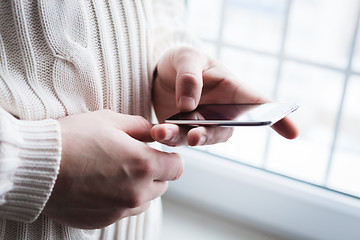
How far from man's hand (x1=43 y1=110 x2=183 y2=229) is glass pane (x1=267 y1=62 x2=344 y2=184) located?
570 millimetres

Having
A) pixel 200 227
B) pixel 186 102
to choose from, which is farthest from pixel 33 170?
pixel 200 227

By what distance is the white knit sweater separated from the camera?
1.39 feet

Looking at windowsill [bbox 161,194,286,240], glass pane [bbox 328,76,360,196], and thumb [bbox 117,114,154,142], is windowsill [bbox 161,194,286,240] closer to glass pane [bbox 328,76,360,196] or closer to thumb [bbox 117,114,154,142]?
glass pane [bbox 328,76,360,196]

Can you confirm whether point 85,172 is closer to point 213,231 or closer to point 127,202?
point 127,202

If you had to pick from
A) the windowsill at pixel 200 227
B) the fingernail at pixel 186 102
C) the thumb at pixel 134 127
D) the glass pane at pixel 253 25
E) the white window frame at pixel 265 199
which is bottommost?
the windowsill at pixel 200 227

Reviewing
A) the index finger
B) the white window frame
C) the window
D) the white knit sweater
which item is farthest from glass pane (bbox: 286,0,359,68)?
the index finger

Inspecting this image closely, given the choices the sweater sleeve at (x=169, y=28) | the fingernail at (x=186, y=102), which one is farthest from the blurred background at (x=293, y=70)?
the fingernail at (x=186, y=102)

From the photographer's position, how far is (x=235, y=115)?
0.52 metres

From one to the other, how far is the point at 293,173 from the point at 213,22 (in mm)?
457

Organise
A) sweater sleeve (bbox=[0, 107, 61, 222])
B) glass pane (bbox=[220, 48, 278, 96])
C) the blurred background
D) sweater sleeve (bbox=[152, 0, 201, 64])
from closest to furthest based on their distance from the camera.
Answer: sweater sleeve (bbox=[0, 107, 61, 222])
sweater sleeve (bbox=[152, 0, 201, 64])
the blurred background
glass pane (bbox=[220, 48, 278, 96])

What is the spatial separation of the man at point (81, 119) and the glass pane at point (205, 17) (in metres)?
0.41

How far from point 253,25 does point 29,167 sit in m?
0.72

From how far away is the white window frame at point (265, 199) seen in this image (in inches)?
32.3

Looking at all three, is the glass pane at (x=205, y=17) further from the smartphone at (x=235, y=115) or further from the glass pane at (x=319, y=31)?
the smartphone at (x=235, y=115)
